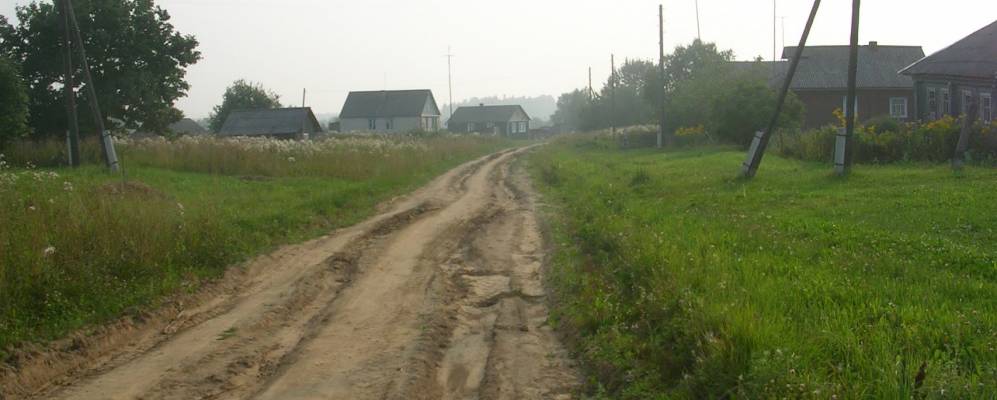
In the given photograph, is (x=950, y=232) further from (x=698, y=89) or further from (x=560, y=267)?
(x=698, y=89)

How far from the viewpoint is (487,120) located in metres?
108

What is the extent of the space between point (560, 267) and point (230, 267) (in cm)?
427

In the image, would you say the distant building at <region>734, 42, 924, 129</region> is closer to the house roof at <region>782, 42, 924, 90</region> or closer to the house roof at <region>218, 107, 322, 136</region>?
the house roof at <region>782, 42, 924, 90</region>

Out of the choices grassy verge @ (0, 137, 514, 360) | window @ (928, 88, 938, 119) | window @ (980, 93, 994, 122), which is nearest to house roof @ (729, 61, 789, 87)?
window @ (928, 88, 938, 119)

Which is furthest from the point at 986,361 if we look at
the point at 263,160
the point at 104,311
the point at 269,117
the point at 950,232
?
the point at 269,117

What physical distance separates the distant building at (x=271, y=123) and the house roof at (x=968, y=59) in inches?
1266

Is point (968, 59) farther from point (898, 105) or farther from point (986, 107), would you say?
point (898, 105)

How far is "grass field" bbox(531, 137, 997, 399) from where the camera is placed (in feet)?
17.5

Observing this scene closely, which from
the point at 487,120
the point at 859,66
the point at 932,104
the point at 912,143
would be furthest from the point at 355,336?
the point at 487,120

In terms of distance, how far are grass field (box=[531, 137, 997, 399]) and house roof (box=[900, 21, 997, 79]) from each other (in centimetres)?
1580

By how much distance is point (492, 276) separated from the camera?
11.0 m

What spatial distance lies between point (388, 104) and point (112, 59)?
55057 millimetres

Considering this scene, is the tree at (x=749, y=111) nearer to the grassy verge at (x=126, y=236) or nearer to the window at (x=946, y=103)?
the window at (x=946, y=103)

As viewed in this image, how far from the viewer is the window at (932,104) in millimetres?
34750
